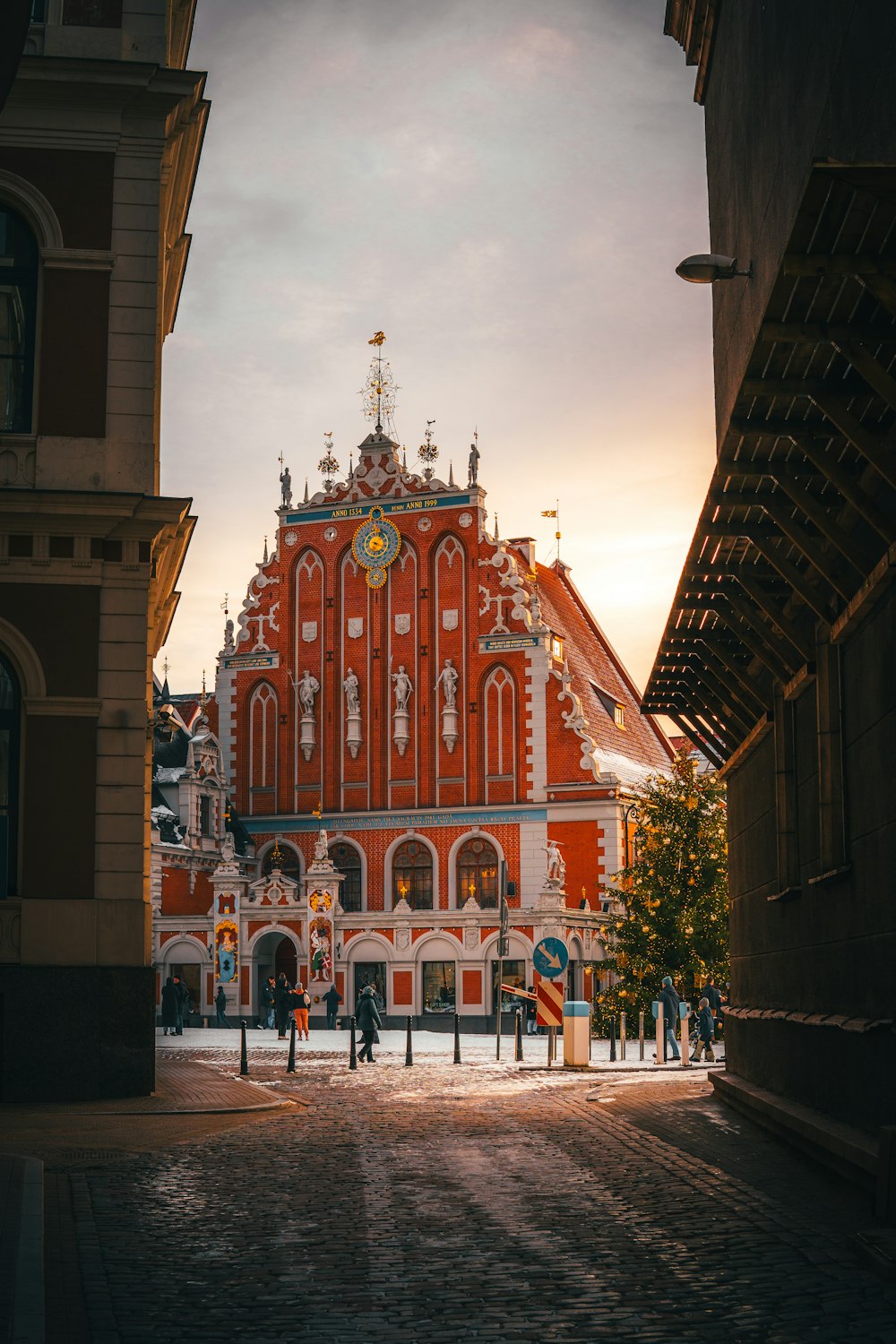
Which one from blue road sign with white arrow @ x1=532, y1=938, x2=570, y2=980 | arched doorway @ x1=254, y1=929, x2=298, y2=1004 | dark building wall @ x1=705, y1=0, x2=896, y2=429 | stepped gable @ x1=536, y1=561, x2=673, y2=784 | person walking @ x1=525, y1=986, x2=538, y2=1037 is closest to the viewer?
dark building wall @ x1=705, y1=0, x2=896, y2=429

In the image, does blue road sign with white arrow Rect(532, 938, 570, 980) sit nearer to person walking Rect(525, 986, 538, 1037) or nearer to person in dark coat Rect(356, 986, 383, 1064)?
person in dark coat Rect(356, 986, 383, 1064)

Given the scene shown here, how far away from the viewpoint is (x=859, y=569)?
12039mm

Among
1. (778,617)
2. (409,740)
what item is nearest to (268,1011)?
(409,740)

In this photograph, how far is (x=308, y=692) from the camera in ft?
195

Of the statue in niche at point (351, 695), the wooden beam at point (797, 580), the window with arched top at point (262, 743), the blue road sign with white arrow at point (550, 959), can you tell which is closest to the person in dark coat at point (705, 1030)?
the blue road sign with white arrow at point (550, 959)

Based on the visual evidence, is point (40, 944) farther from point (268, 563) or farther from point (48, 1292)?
point (268, 563)

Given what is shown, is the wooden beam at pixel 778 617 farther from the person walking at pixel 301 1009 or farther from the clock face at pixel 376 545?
the clock face at pixel 376 545

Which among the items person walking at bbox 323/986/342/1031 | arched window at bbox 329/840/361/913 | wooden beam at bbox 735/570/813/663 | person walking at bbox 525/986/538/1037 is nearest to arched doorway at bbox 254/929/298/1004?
arched window at bbox 329/840/361/913

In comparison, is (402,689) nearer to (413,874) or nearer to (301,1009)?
(413,874)

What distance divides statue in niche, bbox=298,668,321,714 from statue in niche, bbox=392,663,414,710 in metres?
3.30

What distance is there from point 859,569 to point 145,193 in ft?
39.4

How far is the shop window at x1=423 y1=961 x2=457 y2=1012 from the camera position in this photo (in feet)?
175

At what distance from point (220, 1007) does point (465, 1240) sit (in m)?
43.5

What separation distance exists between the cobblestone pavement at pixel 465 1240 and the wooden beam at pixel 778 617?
4.44 m
